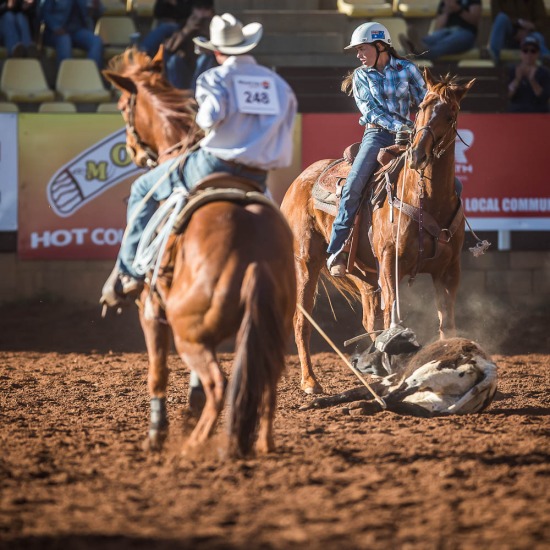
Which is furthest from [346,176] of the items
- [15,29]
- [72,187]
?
[15,29]

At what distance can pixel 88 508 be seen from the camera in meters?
4.57

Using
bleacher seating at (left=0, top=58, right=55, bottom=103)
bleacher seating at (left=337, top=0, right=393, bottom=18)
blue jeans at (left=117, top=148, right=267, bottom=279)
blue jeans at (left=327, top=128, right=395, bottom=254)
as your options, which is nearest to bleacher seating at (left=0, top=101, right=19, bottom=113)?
bleacher seating at (left=0, top=58, right=55, bottom=103)

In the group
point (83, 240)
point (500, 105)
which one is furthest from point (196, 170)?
point (500, 105)

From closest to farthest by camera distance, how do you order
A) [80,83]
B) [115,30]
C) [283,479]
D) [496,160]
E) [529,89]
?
[283,479], [496,160], [529,89], [80,83], [115,30]

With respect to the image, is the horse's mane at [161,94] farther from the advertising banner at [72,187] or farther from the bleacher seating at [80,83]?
the bleacher seating at [80,83]

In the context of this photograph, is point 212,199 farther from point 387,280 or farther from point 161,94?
point 387,280

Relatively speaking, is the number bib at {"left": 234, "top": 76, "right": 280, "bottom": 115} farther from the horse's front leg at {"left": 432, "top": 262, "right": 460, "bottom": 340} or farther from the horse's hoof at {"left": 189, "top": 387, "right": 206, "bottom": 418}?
the horse's front leg at {"left": 432, "top": 262, "right": 460, "bottom": 340}

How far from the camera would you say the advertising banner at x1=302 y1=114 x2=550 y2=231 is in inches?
472

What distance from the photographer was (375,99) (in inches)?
333

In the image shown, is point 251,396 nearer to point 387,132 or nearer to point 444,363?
point 444,363

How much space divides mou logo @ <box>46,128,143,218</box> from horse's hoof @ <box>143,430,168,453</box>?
6410mm

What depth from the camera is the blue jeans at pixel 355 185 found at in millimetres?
8445

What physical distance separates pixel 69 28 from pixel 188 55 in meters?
2.36

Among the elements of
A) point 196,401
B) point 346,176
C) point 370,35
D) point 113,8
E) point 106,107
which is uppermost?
point 113,8
